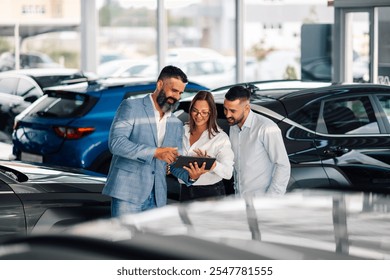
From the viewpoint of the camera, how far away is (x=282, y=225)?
3082 mm

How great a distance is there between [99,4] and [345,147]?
836 cm

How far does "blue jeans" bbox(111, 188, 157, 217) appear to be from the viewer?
5.96m

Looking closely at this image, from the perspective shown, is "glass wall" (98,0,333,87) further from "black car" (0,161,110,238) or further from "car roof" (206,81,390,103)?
"black car" (0,161,110,238)

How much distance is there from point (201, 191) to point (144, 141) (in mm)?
488

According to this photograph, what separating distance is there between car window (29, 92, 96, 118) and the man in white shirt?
3991mm

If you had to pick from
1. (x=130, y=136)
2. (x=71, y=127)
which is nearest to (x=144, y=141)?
(x=130, y=136)

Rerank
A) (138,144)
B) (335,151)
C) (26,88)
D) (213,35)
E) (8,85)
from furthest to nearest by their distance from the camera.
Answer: (213,35) < (8,85) < (26,88) < (335,151) < (138,144)

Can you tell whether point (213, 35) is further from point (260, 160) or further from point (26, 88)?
point (260, 160)

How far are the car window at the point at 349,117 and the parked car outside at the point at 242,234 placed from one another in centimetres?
454

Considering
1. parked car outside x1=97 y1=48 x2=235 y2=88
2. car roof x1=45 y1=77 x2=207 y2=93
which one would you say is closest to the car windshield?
parked car outside x1=97 y1=48 x2=235 y2=88

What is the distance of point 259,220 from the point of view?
10.4ft

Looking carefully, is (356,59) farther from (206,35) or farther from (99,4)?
(99,4)
